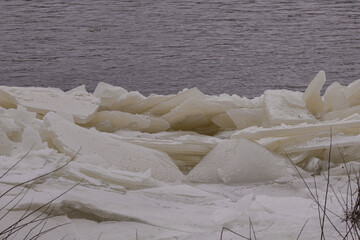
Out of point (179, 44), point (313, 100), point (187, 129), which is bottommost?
point (179, 44)

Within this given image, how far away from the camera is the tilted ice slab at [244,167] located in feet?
7.66

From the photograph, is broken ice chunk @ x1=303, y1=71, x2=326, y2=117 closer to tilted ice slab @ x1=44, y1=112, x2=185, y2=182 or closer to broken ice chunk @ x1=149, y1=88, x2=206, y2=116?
broken ice chunk @ x1=149, y1=88, x2=206, y2=116

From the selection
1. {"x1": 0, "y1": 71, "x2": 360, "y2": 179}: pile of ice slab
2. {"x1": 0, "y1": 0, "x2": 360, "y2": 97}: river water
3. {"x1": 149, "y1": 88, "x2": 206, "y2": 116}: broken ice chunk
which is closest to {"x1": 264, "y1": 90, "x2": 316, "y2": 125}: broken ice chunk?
{"x1": 0, "y1": 71, "x2": 360, "y2": 179}: pile of ice slab

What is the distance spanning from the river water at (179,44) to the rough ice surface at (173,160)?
3.22 ft

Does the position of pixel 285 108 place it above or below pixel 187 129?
above

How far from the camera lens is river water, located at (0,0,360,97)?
13.5 ft

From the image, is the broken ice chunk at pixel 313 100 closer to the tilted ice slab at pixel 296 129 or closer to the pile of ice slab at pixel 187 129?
the pile of ice slab at pixel 187 129

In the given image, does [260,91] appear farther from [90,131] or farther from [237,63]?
[90,131]

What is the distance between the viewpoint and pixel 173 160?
8.30ft

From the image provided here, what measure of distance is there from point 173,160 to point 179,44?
2181mm

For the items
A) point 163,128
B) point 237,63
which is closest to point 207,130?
point 163,128

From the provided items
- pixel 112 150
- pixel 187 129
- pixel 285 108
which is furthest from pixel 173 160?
pixel 285 108

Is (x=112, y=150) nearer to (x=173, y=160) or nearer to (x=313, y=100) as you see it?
(x=173, y=160)

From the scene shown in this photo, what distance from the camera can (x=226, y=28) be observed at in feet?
16.1
